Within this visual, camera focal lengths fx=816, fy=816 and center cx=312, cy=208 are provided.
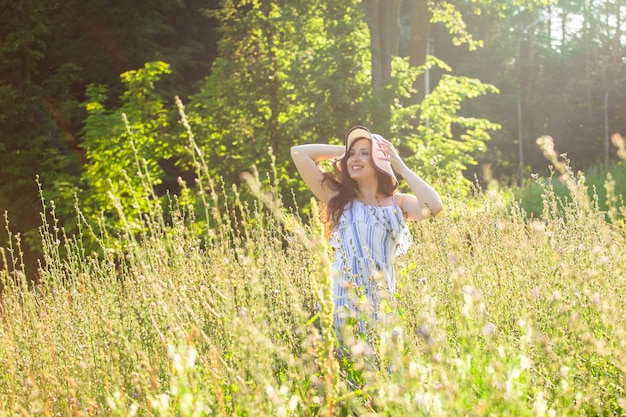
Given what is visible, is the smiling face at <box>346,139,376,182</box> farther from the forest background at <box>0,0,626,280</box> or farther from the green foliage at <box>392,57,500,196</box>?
the green foliage at <box>392,57,500,196</box>

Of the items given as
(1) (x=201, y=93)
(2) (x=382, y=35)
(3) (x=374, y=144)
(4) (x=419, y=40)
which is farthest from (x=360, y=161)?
(4) (x=419, y=40)

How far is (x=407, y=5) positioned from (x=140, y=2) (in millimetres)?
17251

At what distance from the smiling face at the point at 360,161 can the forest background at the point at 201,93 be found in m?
1.90

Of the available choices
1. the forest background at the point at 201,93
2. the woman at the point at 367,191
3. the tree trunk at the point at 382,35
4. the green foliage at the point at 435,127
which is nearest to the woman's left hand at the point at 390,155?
the woman at the point at 367,191

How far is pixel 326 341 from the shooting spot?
197 centimetres

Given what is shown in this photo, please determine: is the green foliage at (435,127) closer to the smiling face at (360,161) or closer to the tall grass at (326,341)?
the smiling face at (360,161)

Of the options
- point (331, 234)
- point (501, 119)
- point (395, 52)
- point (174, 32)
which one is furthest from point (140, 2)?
point (501, 119)

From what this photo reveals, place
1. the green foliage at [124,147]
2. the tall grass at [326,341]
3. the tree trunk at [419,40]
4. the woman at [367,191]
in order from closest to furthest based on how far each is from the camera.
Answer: the tall grass at [326,341], the woman at [367,191], the green foliage at [124,147], the tree trunk at [419,40]

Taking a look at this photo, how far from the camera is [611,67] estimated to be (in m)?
46.2

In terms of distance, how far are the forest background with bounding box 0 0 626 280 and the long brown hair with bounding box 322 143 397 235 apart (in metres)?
1.84

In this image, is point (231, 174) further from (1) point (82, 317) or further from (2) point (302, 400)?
(2) point (302, 400)

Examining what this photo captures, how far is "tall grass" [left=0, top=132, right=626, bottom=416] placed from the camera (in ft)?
6.75

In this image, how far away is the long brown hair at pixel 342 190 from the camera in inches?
189

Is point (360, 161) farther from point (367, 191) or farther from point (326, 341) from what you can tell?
point (326, 341)
